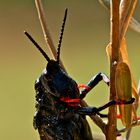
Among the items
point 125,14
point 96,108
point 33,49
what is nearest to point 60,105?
point 96,108

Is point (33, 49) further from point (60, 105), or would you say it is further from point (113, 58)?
point (113, 58)

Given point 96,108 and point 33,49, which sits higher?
point 33,49

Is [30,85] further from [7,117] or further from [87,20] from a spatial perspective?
[87,20]

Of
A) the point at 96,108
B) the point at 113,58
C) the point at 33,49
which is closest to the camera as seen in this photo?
the point at 113,58

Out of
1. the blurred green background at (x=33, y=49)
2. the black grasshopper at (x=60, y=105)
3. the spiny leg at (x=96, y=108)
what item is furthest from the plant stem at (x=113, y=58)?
the blurred green background at (x=33, y=49)

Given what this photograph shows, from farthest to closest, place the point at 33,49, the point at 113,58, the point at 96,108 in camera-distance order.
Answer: the point at 33,49, the point at 96,108, the point at 113,58

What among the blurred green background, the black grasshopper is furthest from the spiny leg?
the blurred green background

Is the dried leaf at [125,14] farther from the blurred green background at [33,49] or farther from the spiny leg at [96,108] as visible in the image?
the blurred green background at [33,49]

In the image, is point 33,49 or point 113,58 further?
point 33,49
